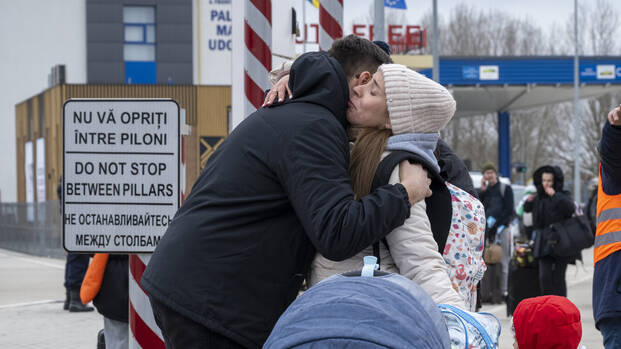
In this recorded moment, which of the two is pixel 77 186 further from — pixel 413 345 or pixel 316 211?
pixel 413 345

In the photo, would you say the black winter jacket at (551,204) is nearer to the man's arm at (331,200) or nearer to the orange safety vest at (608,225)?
the orange safety vest at (608,225)

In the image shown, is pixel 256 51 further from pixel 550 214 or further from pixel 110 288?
pixel 550 214

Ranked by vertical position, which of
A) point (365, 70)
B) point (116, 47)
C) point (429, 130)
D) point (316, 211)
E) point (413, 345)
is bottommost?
point (413, 345)

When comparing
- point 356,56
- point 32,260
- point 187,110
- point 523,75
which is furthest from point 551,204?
point 187,110

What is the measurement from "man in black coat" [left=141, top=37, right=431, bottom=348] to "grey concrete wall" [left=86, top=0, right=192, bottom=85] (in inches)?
1740

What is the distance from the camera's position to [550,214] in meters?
10.7

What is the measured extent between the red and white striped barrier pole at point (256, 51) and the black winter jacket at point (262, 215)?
8.26 feet

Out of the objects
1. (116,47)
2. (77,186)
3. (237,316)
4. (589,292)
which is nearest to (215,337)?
(237,316)

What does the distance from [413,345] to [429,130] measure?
1.04 meters

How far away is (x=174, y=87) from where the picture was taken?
3534 cm

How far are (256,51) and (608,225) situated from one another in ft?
6.86

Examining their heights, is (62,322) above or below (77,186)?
below

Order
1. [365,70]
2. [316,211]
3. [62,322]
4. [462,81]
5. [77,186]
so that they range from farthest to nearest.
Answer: [462,81], [62,322], [77,186], [365,70], [316,211]

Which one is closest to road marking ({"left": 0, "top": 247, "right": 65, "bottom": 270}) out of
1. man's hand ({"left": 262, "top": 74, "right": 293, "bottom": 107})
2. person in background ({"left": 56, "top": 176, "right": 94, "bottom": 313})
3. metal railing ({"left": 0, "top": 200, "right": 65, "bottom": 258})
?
metal railing ({"left": 0, "top": 200, "right": 65, "bottom": 258})
